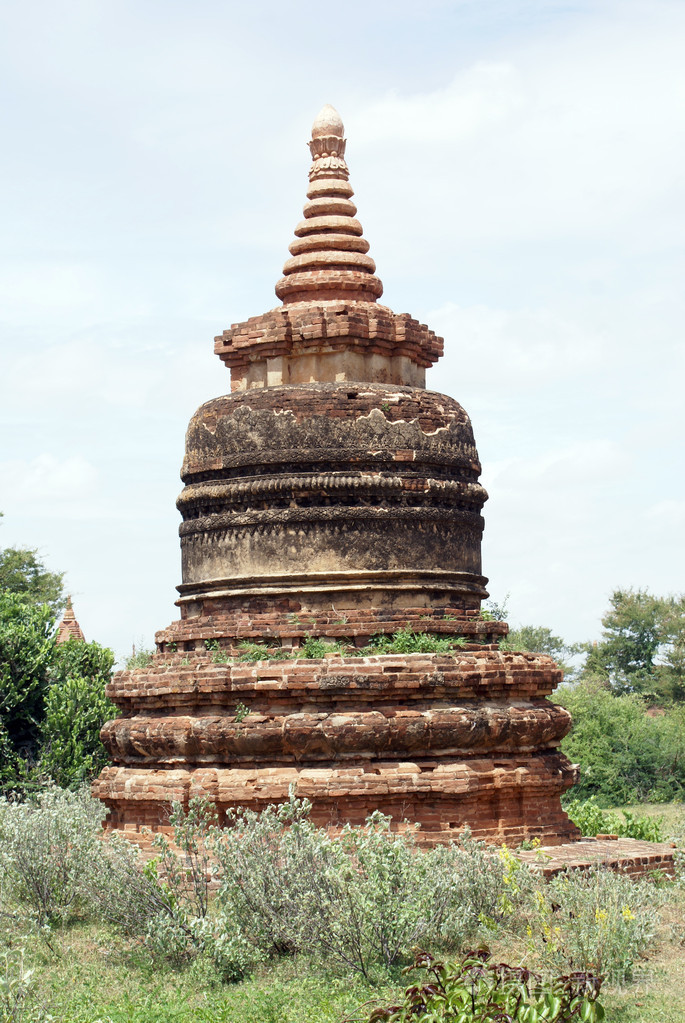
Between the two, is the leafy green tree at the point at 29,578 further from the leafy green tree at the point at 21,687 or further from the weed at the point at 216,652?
the weed at the point at 216,652

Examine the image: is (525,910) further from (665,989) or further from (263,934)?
(263,934)

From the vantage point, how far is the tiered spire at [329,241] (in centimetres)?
1440

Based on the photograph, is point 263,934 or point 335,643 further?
point 335,643

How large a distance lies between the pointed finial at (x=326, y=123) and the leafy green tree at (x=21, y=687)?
10.7m

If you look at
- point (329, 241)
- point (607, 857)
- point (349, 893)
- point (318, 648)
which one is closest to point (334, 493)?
point (318, 648)

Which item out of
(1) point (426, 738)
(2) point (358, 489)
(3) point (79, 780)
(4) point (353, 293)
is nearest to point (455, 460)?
(2) point (358, 489)

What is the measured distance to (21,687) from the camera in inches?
854

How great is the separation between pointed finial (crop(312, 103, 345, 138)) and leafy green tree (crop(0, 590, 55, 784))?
1074 cm

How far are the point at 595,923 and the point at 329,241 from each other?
8419mm

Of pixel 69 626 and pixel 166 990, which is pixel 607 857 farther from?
pixel 69 626

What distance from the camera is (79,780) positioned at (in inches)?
804

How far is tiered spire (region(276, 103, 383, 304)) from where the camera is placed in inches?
567

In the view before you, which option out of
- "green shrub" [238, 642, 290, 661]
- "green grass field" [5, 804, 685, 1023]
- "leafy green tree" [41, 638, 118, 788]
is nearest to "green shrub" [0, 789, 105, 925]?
"green grass field" [5, 804, 685, 1023]

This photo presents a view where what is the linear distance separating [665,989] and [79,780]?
43.9 ft
